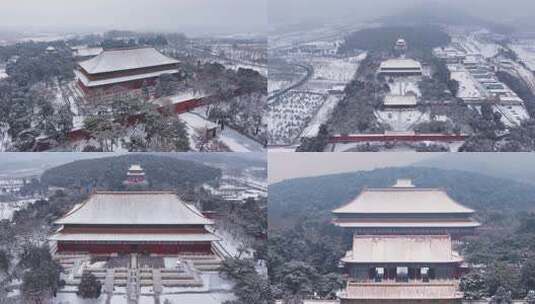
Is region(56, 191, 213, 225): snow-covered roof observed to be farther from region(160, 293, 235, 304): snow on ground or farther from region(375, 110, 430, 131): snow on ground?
region(375, 110, 430, 131): snow on ground

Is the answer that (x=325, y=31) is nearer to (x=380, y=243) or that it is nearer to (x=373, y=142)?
(x=373, y=142)

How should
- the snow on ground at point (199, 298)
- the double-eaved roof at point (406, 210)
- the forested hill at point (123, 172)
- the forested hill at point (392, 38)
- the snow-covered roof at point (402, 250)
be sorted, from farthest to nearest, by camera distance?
the forested hill at point (392, 38) < the double-eaved roof at point (406, 210) < the snow-covered roof at point (402, 250) < the forested hill at point (123, 172) < the snow on ground at point (199, 298)

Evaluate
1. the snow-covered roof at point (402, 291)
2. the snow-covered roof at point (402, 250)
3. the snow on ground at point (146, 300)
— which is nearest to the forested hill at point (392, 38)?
the snow-covered roof at point (402, 250)

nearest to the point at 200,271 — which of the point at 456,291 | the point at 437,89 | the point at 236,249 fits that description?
the point at 236,249

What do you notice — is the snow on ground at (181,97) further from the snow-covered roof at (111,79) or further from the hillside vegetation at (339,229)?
the hillside vegetation at (339,229)

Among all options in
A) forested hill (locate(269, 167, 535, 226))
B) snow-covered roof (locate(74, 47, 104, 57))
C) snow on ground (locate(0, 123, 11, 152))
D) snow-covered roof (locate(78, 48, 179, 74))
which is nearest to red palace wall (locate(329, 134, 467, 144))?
forested hill (locate(269, 167, 535, 226))

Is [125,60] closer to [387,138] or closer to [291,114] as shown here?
[291,114]

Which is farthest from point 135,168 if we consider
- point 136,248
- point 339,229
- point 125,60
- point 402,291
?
point 402,291
